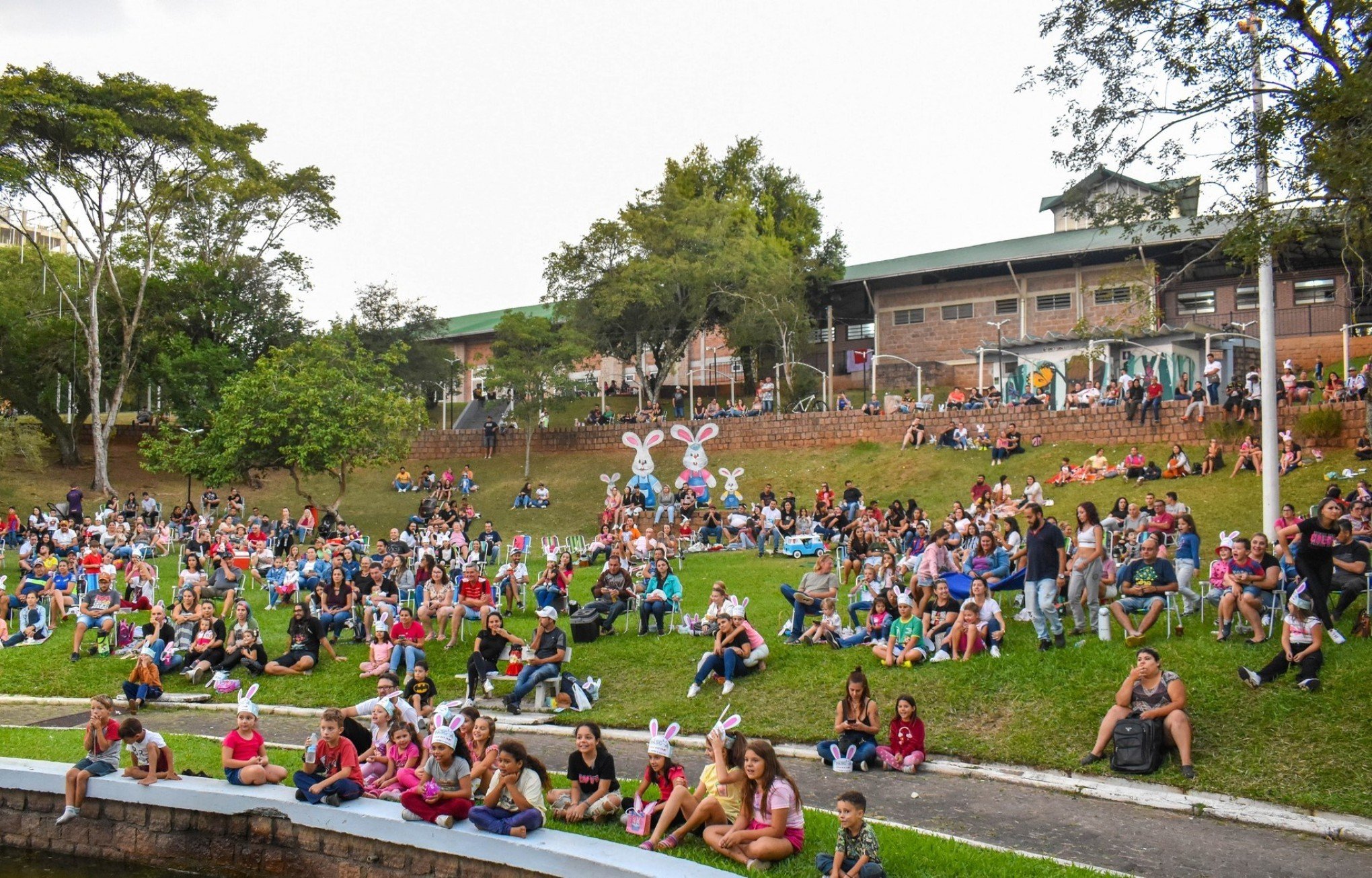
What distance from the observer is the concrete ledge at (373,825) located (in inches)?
321

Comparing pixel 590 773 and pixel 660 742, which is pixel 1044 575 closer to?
pixel 660 742

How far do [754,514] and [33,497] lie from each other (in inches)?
996

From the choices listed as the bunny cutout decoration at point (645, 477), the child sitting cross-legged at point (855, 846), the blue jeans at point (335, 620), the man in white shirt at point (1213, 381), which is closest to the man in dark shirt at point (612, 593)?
the blue jeans at point (335, 620)

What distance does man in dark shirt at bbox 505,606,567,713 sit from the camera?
13.7m

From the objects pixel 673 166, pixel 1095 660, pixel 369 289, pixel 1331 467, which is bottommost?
pixel 1095 660

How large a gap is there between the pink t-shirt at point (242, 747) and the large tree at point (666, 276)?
33302mm

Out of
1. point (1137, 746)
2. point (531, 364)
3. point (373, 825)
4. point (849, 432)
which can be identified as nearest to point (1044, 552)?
Result: point (1137, 746)

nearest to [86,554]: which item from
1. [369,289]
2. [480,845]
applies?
[480,845]

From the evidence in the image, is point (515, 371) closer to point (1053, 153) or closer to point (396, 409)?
point (396, 409)

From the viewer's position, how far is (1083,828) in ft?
29.2

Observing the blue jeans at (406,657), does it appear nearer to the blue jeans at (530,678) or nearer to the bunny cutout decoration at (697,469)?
the blue jeans at (530,678)

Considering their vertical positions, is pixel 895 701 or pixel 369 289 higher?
pixel 369 289

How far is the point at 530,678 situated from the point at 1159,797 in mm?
7088

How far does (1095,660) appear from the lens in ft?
39.9
